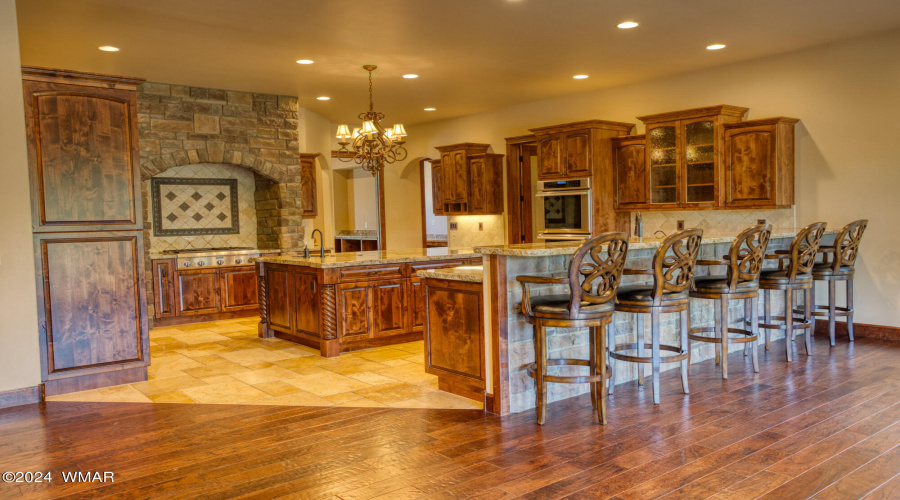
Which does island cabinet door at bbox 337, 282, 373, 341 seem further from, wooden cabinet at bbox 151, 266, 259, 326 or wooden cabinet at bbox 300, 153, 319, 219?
wooden cabinet at bbox 300, 153, 319, 219

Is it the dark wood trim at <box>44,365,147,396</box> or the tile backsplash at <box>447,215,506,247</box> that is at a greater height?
the tile backsplash at <box>447,215,506,247</box>

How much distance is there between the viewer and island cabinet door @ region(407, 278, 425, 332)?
6105mm

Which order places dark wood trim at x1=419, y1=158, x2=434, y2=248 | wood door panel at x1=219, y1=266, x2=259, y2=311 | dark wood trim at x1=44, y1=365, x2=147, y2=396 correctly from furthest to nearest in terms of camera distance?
dark wood trim at x1=419, y1=158, x2=434, y2=248 < wood door panel at x1=219, y1=266, x2=259, y2=311 < dark wood trim at x1=44, y1=365, x2=147, y2=396

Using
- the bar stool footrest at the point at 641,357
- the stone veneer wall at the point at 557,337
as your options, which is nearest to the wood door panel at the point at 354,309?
the stone veneer wall at the point at 557,337

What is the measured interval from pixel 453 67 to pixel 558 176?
2.04 meters

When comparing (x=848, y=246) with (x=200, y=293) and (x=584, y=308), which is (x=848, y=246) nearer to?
(x=584, y=308)

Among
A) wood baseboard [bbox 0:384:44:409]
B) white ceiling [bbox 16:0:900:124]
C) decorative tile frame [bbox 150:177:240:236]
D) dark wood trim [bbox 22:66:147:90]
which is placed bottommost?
wood baseboard [bbox 0:384:44:409]

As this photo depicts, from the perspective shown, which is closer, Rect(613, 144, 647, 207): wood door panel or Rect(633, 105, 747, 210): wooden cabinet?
Rect(633, 105, 747, 210): wooden cabinet

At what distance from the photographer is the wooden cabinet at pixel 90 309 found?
15.1 feet

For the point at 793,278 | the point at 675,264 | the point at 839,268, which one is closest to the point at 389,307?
the point at 675,264

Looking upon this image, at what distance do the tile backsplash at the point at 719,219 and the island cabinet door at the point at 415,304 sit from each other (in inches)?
119

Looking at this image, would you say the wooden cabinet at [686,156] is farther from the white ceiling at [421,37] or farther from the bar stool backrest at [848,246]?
the bar stool backrest at [848,246]

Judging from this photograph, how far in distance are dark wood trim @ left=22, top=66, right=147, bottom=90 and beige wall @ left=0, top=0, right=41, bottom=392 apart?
14cm

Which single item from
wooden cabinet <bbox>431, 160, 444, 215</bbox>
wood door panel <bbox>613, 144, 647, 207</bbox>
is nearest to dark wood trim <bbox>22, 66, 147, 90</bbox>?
wood door panel <bbox>613, 144, 647, 207</bbox>
